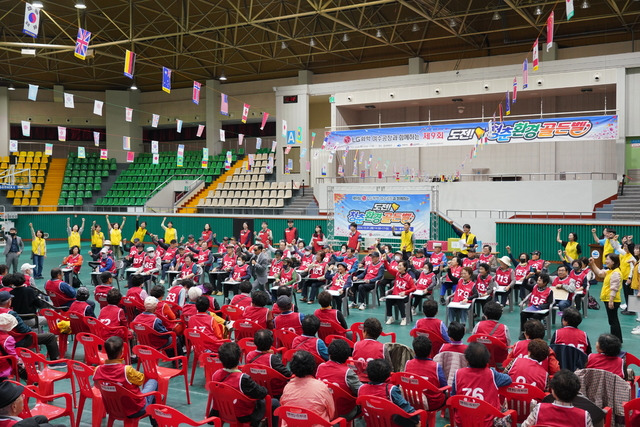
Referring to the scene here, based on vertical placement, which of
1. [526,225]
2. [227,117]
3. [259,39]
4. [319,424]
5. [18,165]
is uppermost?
[259,39]

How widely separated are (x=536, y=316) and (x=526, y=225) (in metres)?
11.8

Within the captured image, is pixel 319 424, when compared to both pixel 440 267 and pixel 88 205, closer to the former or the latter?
pixel 440 267

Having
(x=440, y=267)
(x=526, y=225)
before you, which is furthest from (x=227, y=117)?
(x=440, y=267)

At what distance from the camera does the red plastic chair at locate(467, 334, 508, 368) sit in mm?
7488

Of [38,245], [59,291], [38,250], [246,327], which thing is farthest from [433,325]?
[38,250]

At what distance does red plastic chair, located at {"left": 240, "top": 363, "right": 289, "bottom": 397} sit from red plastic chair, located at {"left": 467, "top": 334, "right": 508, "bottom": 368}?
266 cm

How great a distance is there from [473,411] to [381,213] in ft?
59.6

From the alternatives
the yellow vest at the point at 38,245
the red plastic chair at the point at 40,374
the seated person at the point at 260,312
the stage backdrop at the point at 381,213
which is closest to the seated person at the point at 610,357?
the seated person at the point at 260,312

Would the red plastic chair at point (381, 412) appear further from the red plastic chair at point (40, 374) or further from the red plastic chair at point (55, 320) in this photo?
the red plastic chair at point (55, 320)

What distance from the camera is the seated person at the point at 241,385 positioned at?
5602 millimetres

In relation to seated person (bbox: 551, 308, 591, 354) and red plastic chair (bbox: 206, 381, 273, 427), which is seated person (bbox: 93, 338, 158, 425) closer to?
red plastic chair (bbox: 206, 381, 273, 427)

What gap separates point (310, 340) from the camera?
6.89 m

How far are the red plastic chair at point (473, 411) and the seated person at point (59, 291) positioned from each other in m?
7.94

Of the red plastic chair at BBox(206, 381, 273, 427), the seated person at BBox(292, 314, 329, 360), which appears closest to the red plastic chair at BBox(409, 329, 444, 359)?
the seated person at BBox(292, 314, 329, 360)
